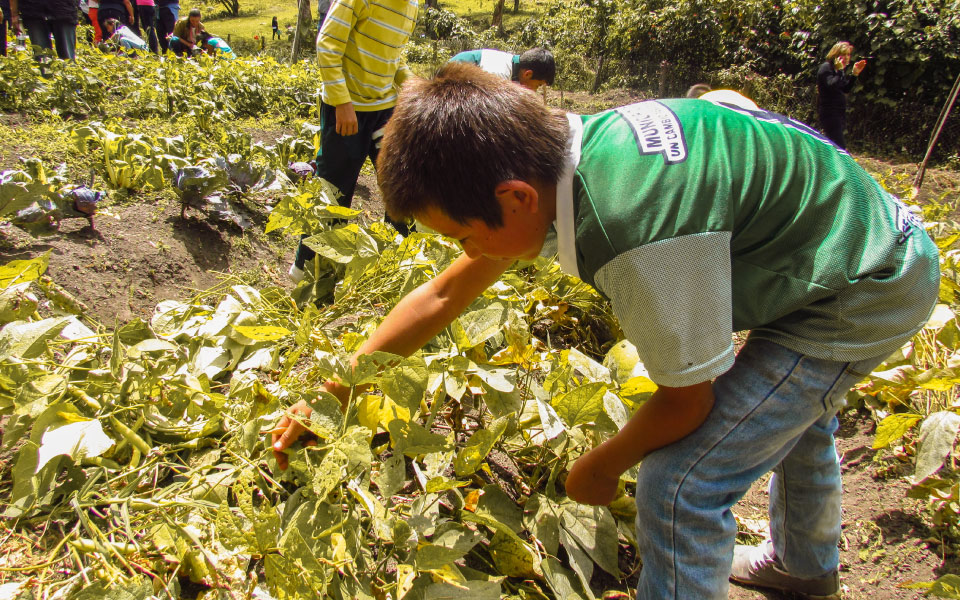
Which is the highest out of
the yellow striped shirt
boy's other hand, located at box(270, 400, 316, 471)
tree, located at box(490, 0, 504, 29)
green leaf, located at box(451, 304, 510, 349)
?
the yellow striped shirt

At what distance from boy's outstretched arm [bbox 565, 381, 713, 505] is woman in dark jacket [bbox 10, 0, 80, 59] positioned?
21.9 feet

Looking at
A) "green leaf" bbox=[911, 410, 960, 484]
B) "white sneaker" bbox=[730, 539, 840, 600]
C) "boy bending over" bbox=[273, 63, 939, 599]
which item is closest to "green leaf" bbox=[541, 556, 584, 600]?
"boy bending over" bbox=[273, 63, 939, 599]

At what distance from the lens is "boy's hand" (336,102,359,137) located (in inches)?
103

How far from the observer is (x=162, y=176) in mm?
2916

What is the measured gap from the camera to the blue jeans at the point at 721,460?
3.67ft

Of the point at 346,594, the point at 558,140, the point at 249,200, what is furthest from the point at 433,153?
the point at 249,200

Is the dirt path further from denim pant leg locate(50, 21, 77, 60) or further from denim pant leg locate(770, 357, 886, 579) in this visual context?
denim pant leg locate(50, 21, 77, 60)

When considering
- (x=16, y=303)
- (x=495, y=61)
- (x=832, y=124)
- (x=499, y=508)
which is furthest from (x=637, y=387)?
(x=832, y=124)

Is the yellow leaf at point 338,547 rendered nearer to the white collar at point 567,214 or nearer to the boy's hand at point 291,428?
the boy's hand at point 291,428

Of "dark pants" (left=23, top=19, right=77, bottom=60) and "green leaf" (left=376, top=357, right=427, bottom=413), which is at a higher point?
"green leaf" (left=376, top=357, right=427, bottom=413)

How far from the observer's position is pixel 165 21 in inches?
364

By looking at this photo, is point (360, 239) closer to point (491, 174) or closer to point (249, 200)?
point (491, 174)

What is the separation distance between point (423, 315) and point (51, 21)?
6469mm

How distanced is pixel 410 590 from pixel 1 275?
1.33m
